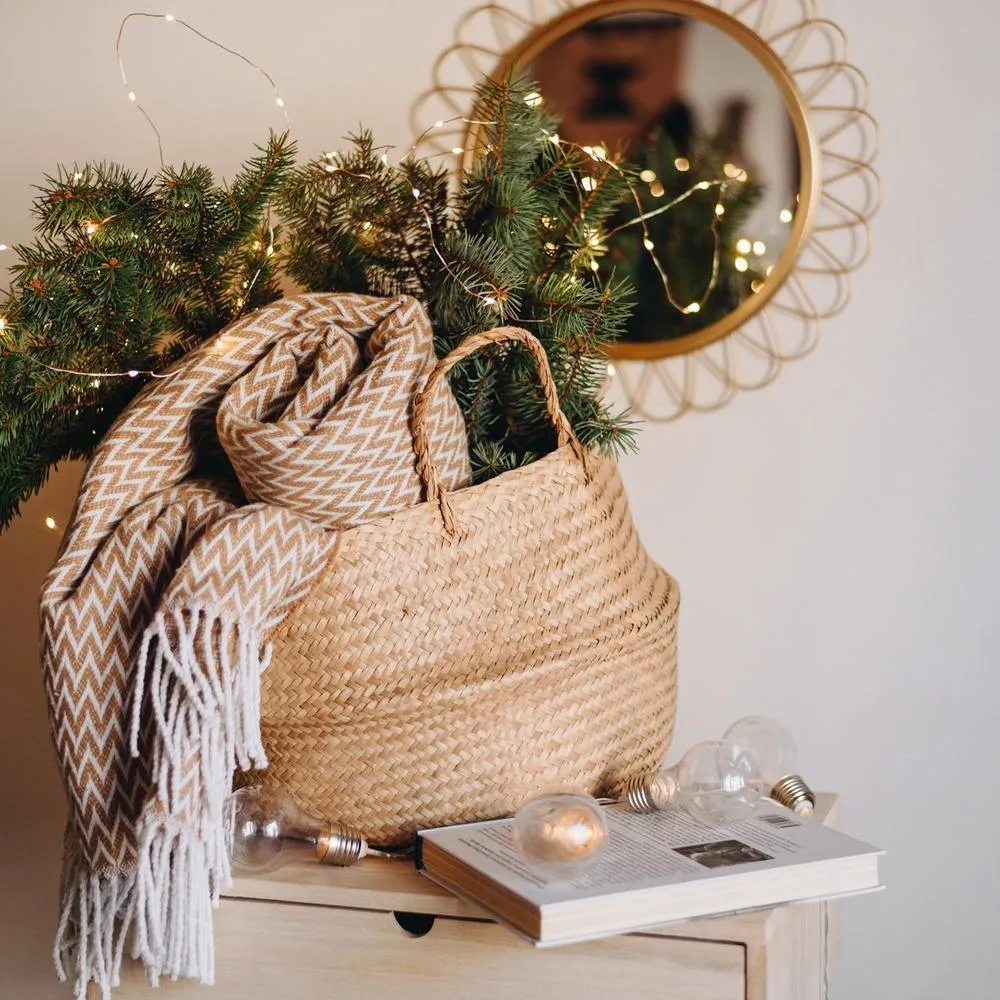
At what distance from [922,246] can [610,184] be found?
403 millimetres

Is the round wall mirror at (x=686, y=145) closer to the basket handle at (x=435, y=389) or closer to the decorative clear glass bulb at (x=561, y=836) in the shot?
the basket handle at (x=435, y=389)

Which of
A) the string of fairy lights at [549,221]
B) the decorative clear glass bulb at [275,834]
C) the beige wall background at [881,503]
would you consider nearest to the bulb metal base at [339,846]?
the decorative clear glass bulb at [275,834]

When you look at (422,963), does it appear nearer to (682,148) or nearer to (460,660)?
(460,660)

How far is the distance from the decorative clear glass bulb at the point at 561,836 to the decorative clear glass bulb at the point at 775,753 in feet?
0.71

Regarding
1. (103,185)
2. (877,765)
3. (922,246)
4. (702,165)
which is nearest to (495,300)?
(103,185)

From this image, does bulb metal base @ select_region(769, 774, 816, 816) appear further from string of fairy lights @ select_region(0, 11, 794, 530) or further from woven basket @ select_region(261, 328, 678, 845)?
string of fairy lights @ select_region(0, 11, 794, 530)

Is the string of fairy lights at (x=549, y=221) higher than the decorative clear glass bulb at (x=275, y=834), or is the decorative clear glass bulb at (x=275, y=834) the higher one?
the string of fairy lights at (x=549, y=221)

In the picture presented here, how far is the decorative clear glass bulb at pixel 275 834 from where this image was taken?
841 mm

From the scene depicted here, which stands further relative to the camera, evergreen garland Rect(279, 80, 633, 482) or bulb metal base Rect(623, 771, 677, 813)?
evergreen garland Rect(279, 80, 633, 482)

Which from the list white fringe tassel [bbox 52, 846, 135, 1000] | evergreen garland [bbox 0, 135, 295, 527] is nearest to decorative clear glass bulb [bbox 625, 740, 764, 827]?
white fringe tassel [bbox 52, 846, 135, 1000]

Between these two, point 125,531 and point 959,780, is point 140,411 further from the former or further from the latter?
point 959,780

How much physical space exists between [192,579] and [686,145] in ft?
2.69

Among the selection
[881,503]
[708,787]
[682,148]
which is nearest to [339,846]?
[708,787]

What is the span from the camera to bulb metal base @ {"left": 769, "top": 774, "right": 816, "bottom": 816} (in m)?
0.92
